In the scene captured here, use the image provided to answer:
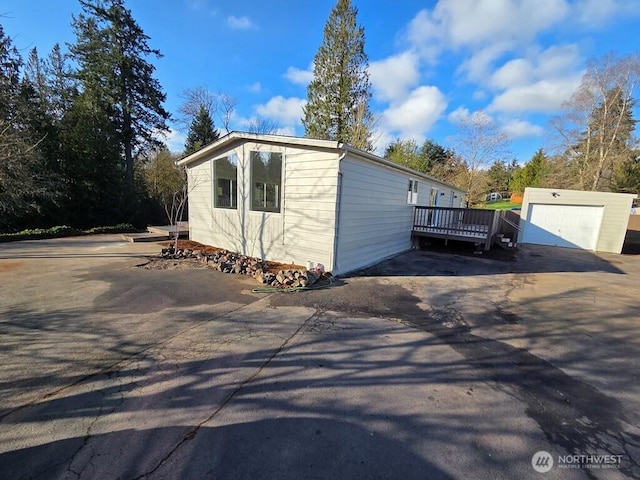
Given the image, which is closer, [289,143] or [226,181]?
[289,143]

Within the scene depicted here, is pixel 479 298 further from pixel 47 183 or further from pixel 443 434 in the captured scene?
pixel 47 183

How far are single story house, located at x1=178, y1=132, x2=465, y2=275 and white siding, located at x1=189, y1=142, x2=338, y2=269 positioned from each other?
0.9 inches

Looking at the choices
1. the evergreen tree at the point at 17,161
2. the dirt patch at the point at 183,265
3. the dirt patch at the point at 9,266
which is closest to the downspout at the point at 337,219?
the dirt patch at the point at 183,265

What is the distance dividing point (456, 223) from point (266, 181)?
7.07 m

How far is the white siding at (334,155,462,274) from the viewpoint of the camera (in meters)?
6.49

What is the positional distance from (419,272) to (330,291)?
10.4ft

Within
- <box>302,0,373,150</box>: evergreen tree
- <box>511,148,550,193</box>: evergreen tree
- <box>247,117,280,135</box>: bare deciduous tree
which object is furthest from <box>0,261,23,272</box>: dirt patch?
<box>511,148,550,193</box>: evergreen tree

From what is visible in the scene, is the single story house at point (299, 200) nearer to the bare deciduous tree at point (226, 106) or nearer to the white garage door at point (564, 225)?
the white garage door at point (564, 225)

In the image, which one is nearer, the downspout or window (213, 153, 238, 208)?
the downspout

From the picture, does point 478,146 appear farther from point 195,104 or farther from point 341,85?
point 195,104

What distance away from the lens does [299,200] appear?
672 centimetres

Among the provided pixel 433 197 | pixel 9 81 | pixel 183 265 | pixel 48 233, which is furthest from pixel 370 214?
pixel 9 81

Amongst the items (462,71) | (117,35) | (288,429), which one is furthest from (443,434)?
(117,35)

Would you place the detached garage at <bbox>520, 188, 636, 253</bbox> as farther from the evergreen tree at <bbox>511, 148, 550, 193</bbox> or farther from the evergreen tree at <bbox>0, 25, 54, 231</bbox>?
the evergreen tree at <bbox>511, 148, 550, 193</bbox>
